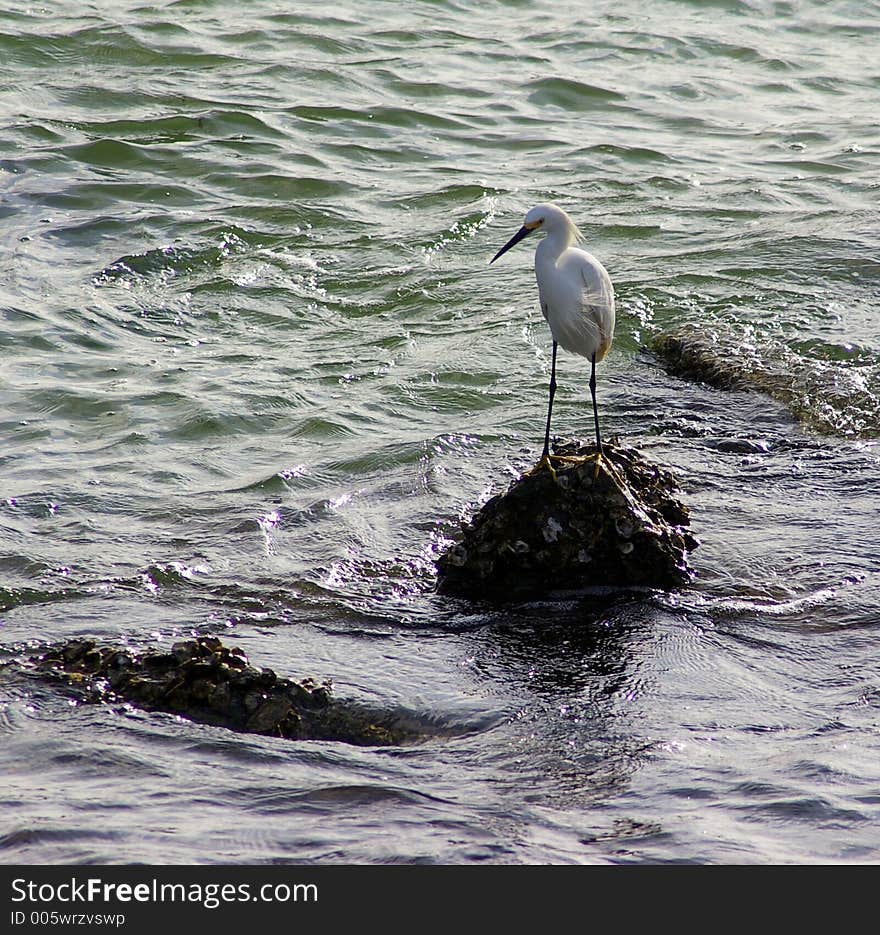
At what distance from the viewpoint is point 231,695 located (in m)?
3.90

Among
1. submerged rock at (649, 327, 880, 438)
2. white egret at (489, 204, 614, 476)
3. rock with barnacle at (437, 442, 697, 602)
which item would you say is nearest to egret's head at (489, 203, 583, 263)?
white egret at (489, 204, 614, 476)

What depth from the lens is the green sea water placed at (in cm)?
354

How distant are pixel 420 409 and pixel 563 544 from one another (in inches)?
94.0

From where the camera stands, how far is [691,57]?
13773 millimetres

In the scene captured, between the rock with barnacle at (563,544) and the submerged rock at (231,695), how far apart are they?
1.01m

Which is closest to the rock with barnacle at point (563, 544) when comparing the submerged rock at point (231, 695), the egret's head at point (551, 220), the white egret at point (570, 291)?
the white egret at point (570, 291)

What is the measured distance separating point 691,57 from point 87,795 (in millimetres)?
12227

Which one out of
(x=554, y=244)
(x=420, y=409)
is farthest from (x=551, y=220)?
(x=420, y=409)

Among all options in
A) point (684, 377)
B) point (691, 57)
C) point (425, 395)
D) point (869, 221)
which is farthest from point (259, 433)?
point (691, 57)

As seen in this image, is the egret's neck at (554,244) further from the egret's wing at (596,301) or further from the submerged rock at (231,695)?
the submerged rock at (231,695)

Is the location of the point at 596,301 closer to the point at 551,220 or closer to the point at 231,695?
the point at 551,220

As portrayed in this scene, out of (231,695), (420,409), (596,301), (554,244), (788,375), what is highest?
(554,244)

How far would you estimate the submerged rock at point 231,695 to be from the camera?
385cm

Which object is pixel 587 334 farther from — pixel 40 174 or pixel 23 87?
pixel 23 87
